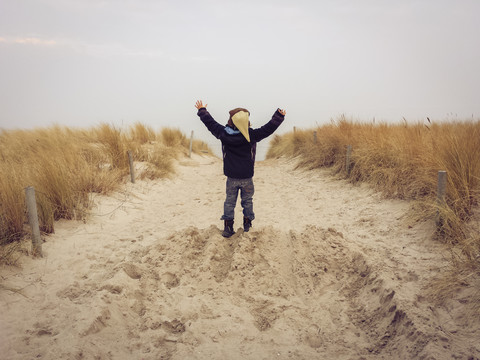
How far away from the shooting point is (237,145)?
14.9 ft

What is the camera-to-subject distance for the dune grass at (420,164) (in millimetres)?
4160

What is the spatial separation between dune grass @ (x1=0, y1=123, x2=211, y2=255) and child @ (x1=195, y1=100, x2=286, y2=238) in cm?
254

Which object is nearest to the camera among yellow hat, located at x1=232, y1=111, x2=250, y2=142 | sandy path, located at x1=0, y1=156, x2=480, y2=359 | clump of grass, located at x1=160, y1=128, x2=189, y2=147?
sandy path, located at x1=0, y1=156, x2=480, y2=359

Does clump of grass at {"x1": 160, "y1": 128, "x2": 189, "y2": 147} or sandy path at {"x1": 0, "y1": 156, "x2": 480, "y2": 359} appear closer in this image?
sandy path at {"x1": 0, "y1": 156, "x2": 480, "y2": 359}

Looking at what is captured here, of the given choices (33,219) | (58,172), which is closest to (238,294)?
(33,219)

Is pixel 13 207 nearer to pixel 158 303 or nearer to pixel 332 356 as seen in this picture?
pixel 158 303

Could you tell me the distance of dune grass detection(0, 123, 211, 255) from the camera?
4438mm

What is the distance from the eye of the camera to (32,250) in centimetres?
429

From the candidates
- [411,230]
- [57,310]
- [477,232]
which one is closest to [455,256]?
[477,232]

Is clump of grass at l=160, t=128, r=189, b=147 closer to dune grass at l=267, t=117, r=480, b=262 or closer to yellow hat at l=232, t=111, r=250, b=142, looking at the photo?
dune grass at l=267, t=117, r=480, b=262

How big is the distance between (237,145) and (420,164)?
3.29m

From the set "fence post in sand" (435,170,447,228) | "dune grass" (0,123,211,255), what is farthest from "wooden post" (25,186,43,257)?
"fence post in sand" (435,170,447,228)

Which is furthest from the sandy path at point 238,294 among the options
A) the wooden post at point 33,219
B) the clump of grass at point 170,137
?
the clump of grass at point 170,137

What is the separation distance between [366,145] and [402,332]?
18.6 feet
